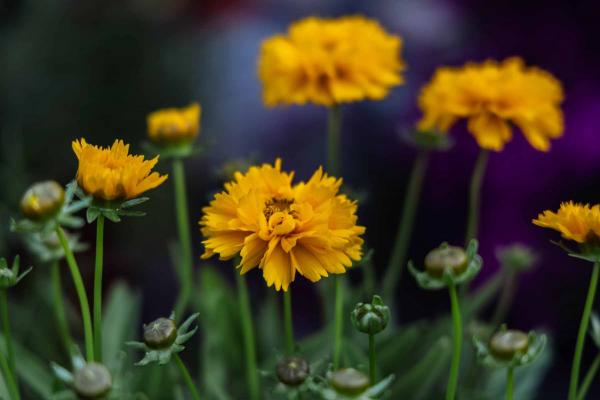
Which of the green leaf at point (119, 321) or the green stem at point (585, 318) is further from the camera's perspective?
the green leaf at point (119, 321)

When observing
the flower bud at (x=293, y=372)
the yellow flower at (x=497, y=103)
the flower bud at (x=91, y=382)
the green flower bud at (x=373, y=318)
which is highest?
the yellow flower at (x=497, y=103)

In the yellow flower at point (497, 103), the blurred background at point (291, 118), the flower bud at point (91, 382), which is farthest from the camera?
the blurred background at point (291, 118)

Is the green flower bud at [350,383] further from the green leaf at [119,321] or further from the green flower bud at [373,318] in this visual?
the green leaf at [119,321]

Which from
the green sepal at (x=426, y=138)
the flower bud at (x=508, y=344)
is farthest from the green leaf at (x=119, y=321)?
the flower bud at (x=508, y=344)

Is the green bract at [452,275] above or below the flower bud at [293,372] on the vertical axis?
above

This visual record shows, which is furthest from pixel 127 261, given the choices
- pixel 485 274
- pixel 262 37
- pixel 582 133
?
pixel 582 133

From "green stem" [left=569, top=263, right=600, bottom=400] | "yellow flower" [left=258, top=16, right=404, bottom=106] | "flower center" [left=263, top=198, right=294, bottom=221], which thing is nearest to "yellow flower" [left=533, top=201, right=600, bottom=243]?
"green stem" [left=569, top=263, right=600, bottom=400]

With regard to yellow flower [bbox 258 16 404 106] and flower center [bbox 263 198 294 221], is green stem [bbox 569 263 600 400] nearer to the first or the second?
flower center [bbox 263 198 294 221]

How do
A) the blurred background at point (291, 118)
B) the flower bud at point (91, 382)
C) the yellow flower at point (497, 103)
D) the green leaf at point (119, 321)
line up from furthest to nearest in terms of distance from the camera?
the blurred background at point (291, 118) < the green leaf at point (119, 321) < the yellow flower at point (497, 103) < the flower bud at point (91, 382)
